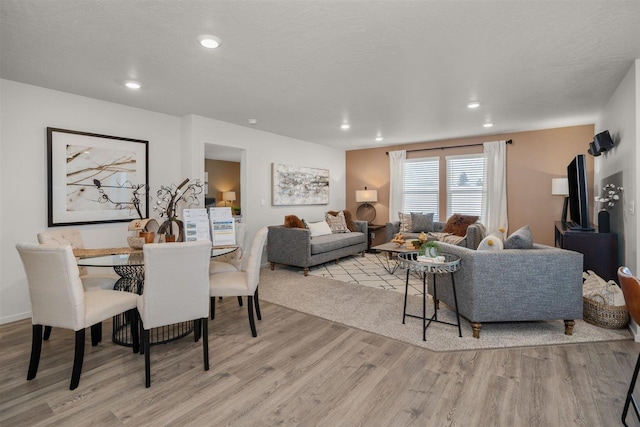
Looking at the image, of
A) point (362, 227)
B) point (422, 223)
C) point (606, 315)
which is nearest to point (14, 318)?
point (362, 227)

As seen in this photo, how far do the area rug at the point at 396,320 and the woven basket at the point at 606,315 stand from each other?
62 millimetres

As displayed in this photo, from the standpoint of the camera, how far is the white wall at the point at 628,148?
8.96 ft

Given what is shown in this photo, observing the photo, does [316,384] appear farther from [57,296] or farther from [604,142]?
[604,142]

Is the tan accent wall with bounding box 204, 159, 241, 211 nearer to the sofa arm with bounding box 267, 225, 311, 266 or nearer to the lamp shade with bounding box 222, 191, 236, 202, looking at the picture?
the lamp shade with bounding box 222, 191, 236, 202

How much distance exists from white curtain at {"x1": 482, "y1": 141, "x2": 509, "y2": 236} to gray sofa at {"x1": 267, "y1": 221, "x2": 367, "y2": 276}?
2.63m

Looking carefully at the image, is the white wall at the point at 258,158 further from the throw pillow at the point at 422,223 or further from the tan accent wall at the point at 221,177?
the tan accent wall at the point at 221,177

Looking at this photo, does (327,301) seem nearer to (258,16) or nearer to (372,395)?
(372,395)

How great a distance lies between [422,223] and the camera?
6.23 meters

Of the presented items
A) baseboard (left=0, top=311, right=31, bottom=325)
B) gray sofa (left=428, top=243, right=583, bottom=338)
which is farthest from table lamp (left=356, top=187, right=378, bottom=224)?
baseboard (left=0, top=311, right=31, bottom=325)

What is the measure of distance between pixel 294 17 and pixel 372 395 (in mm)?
2463

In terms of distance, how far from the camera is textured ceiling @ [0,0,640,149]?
1.98m

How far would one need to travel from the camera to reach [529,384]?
6.81 ft

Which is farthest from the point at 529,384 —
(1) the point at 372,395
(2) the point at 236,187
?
(2) the point at 236,187

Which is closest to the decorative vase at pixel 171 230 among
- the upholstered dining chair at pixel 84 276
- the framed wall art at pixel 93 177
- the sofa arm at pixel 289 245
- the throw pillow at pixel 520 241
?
the framed wall art at pixel 93 177
